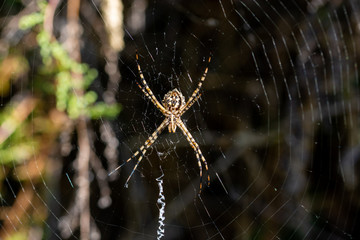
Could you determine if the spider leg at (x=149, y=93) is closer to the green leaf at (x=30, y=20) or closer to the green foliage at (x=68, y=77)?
the green foliage at (x=68, y=77)

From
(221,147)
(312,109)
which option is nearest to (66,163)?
(221,147)

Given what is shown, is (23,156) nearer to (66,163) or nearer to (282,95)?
(66,163)

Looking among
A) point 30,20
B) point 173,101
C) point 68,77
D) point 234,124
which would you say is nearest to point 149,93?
point 173,101

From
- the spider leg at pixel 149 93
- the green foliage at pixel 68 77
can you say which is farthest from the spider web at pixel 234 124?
the green foliage at pixel 68 77

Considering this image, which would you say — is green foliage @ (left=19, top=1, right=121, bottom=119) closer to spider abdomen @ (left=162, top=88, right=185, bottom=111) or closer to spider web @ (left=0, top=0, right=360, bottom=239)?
spider web @ (left=0, top=0, right=360, bottom=239)

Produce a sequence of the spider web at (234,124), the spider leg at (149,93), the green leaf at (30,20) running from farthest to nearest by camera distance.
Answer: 1. the spider web at (234,124)
2. the spider leg at (149,93)
3. the green leaf at (30,20)
